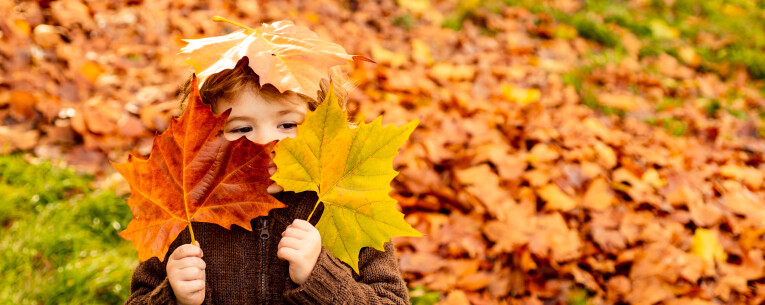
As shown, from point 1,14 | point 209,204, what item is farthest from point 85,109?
point 209,204

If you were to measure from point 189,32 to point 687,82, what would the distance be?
11.1 feet

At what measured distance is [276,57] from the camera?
3.70 ft

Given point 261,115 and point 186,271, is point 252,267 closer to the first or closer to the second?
point 186,271

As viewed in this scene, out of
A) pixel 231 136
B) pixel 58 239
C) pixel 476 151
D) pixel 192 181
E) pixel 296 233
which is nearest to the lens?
pixel 192 181

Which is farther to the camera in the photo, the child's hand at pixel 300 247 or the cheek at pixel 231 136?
the cheek at pixel 231 136

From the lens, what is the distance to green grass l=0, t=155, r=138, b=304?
6.19ft

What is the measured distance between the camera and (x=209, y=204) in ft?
3.65

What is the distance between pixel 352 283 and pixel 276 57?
1.88ft

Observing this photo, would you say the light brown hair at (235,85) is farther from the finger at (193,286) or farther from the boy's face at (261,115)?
the finger at (193,286)

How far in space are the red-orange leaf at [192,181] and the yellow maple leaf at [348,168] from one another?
0.07 metres

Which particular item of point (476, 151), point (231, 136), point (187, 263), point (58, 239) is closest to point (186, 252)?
point (187, 263)

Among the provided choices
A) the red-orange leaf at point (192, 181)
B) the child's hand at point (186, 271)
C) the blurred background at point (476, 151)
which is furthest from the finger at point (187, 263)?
the blurred background at point (476, 151)

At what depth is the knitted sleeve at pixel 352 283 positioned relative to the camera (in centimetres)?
125

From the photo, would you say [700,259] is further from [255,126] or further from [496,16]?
[496,16]
